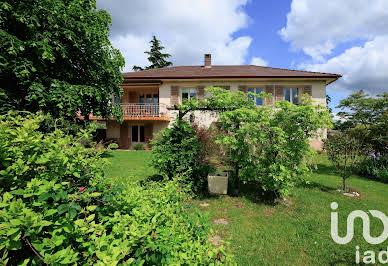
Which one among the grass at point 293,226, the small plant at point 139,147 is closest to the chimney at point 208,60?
the small plant at point 139,147

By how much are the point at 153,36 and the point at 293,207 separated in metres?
34.3

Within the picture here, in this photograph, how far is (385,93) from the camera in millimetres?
11961

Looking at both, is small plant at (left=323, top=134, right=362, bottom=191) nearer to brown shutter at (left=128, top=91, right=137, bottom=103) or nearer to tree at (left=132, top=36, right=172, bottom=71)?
brown shutter at (left=128, top=91, right=137, bottom=103)

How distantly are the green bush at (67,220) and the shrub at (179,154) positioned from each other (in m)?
3.82

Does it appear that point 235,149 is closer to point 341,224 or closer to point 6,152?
point 341,224

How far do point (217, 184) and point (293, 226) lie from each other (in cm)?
233

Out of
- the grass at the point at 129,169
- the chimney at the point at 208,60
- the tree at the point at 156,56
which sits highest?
the tree at the point at 156,56

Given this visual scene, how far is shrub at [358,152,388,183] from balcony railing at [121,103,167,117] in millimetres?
13867

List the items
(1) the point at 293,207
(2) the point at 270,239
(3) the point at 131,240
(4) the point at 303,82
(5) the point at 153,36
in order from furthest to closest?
1. (5) the point at 153,36
2. (4) the point at 303,82
3. (1) the point at 293,207
4. (2) the point at 270,239
5. (3) the point at 131,240

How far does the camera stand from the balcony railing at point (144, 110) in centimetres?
1600

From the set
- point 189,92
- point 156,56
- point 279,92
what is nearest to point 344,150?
point 279,92

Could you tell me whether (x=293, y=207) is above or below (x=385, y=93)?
below

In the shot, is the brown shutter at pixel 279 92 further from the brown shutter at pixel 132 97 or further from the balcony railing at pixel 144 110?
the brown shutter at pixel 132 97

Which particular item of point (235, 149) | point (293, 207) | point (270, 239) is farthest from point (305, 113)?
point (270, 239)
